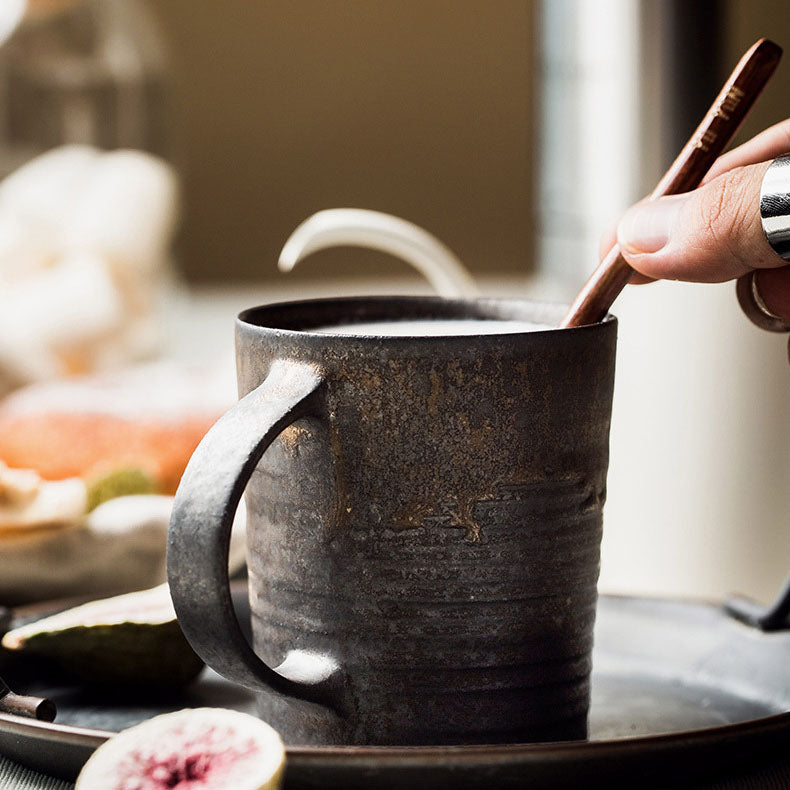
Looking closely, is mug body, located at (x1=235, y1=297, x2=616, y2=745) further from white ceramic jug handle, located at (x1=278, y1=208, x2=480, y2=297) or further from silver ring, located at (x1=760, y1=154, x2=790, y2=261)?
white ceramic jug handle, located at (x1=278, y1=208, x2=480, y2=297)

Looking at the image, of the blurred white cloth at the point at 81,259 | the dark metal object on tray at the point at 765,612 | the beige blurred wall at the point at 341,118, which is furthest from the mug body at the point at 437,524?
the beige blurred wall at the point at 341,118

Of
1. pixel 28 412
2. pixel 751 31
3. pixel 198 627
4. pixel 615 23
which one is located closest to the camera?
pixel 198 627

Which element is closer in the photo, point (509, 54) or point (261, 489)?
point (261, 489)

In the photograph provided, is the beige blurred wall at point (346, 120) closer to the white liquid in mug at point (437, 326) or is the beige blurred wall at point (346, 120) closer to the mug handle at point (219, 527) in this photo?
the white liquid in mug at point (437, 326)

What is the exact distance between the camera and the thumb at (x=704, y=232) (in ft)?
1.14

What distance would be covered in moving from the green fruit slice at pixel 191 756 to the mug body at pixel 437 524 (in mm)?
35

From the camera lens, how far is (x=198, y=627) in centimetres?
29

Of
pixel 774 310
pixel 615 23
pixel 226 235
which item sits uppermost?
pixel 615 23

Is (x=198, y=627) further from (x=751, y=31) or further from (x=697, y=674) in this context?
(x=751, y=31)

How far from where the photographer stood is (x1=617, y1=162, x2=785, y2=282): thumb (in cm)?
35

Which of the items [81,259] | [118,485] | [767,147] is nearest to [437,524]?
[767,147]

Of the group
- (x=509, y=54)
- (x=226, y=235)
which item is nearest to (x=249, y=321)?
(x=226, y=235)

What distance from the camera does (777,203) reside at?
34 cm

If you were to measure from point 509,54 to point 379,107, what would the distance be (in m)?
0.27
